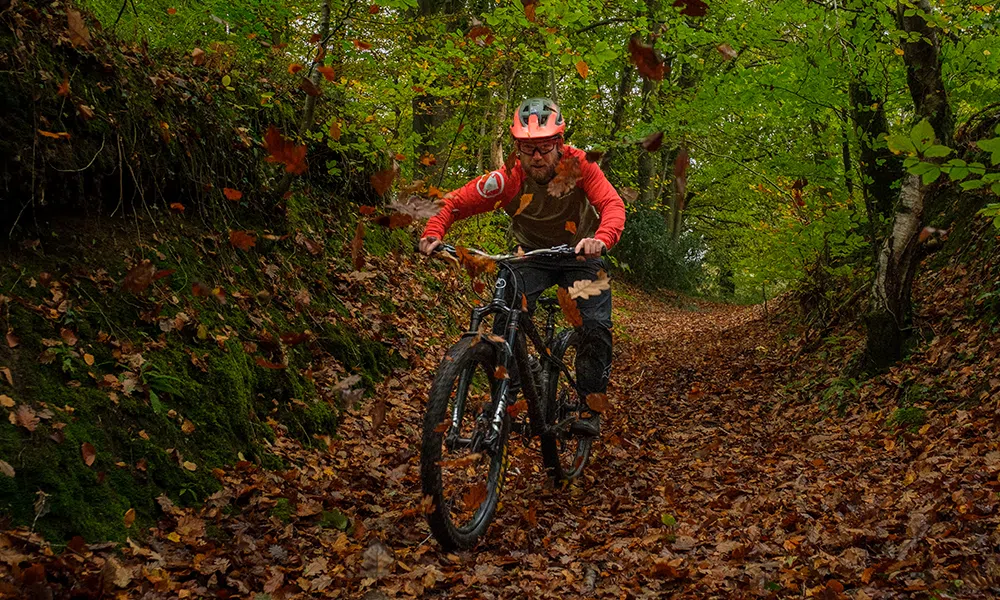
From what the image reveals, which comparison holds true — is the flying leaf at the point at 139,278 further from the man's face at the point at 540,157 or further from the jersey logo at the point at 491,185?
the man's face at the point at 540,157

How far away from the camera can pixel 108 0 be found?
5578 mm

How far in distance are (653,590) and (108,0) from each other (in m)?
5.74

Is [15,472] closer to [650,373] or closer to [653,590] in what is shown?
[653,590]

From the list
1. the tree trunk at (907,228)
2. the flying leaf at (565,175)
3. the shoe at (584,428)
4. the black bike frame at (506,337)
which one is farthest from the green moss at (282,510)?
the tree trunk at (907,228)

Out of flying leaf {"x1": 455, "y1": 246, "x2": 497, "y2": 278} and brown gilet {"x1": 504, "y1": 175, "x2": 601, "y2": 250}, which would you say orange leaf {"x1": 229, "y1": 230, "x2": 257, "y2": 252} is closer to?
flying leaf {"x1": 455, "y1": 246, "x2": 497, "y2": 278}

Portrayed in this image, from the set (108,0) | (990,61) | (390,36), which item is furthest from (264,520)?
(990,61)

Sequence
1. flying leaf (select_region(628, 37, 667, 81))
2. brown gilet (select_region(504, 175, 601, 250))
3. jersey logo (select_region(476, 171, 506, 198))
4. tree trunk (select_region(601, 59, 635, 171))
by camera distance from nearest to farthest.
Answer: flying leaf (select_region(628, 37, 667, 81)) → jersey logo (select_region(476, 171, 506, 198)) → brown gilet (select_region(504, 175, 601, 250)) → tree trunk (select_region(601, 59, 635, 171))

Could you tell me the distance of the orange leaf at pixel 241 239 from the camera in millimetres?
5535

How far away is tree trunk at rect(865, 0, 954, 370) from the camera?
6402mm

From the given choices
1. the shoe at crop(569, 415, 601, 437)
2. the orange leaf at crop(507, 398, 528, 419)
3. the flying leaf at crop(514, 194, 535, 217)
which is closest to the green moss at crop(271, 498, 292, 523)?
the orange leaf at crop(507, 398, 528, 419)

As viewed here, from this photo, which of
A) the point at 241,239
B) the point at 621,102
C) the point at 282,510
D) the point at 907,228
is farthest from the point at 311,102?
the point at 621,102

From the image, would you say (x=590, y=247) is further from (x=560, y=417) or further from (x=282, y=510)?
(x=282, y=510)

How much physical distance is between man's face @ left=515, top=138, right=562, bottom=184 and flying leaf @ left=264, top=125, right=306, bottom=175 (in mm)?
2461

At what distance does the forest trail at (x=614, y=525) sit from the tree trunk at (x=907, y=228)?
90cm
